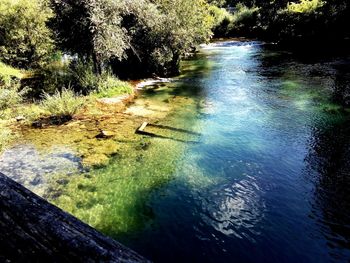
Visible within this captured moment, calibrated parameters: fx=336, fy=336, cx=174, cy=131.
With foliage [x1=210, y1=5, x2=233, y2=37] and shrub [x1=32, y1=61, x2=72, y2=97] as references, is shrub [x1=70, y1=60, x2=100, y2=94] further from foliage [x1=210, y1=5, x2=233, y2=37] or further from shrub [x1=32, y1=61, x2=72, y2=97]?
foliage [x1=210, y1=5, x2=233, y2=37]

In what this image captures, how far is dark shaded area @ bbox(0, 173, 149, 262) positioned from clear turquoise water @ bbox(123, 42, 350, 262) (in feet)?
19.4

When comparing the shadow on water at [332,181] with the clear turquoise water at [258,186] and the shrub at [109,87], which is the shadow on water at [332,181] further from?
the shrub at [109,87]

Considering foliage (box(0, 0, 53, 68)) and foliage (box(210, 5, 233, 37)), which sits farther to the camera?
foliage (box(210, 5, 233, 37))

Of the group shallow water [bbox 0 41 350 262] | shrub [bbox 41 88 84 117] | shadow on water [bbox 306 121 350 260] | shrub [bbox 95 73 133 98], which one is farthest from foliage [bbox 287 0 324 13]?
shrub [bbox 41 88 84 117]

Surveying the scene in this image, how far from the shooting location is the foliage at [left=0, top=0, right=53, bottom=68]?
74.4 ft

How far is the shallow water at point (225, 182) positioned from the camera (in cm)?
721

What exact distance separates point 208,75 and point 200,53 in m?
11.3

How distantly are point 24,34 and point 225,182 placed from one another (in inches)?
786

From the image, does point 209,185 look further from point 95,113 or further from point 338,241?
point 95,113

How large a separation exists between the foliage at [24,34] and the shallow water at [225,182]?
11051 millimetres

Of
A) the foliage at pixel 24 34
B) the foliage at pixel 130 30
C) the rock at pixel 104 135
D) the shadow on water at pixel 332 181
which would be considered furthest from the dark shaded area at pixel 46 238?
the foliage at pixel 24 34

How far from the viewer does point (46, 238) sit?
3.81 ft

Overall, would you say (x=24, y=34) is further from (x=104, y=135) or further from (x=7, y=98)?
(x=104, y=135)

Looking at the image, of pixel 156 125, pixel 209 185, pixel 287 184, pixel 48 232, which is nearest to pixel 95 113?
pixel 156 125
